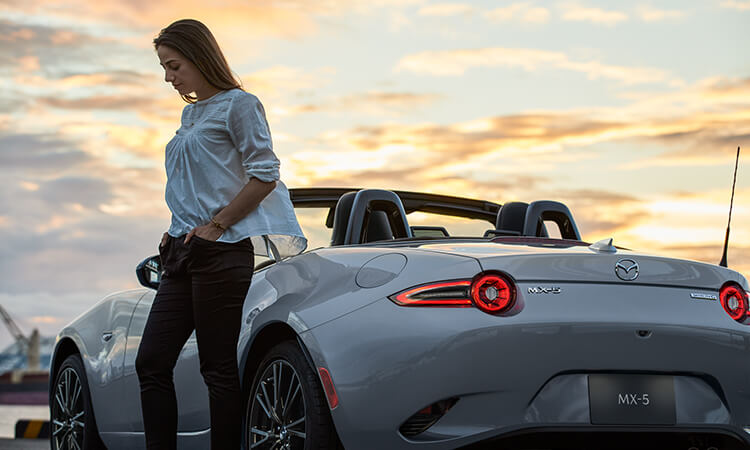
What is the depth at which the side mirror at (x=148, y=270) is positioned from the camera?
15.2 feet

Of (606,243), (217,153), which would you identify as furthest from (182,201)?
(606,243)

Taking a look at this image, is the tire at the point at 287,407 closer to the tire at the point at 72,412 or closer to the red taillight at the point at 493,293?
the red taillight at the point at 493,293

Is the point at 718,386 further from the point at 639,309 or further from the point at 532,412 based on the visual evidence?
the point at 532,412

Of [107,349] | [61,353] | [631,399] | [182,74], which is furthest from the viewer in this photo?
[61,353]

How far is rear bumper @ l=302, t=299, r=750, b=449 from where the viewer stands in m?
3.34

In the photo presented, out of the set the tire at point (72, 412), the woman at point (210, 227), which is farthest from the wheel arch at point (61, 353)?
the woman at point (210, 227)

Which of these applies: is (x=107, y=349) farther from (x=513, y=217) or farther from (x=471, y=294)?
(x=471, y=294)

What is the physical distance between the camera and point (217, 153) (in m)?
3.93

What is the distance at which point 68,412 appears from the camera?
5938 millimetres

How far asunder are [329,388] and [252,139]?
993 millimetres

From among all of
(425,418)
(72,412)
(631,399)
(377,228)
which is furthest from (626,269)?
(72,412)

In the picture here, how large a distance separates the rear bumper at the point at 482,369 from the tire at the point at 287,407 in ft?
0.40

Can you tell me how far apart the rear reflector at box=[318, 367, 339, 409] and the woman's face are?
4.12ft

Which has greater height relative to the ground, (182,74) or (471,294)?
(182,74)
